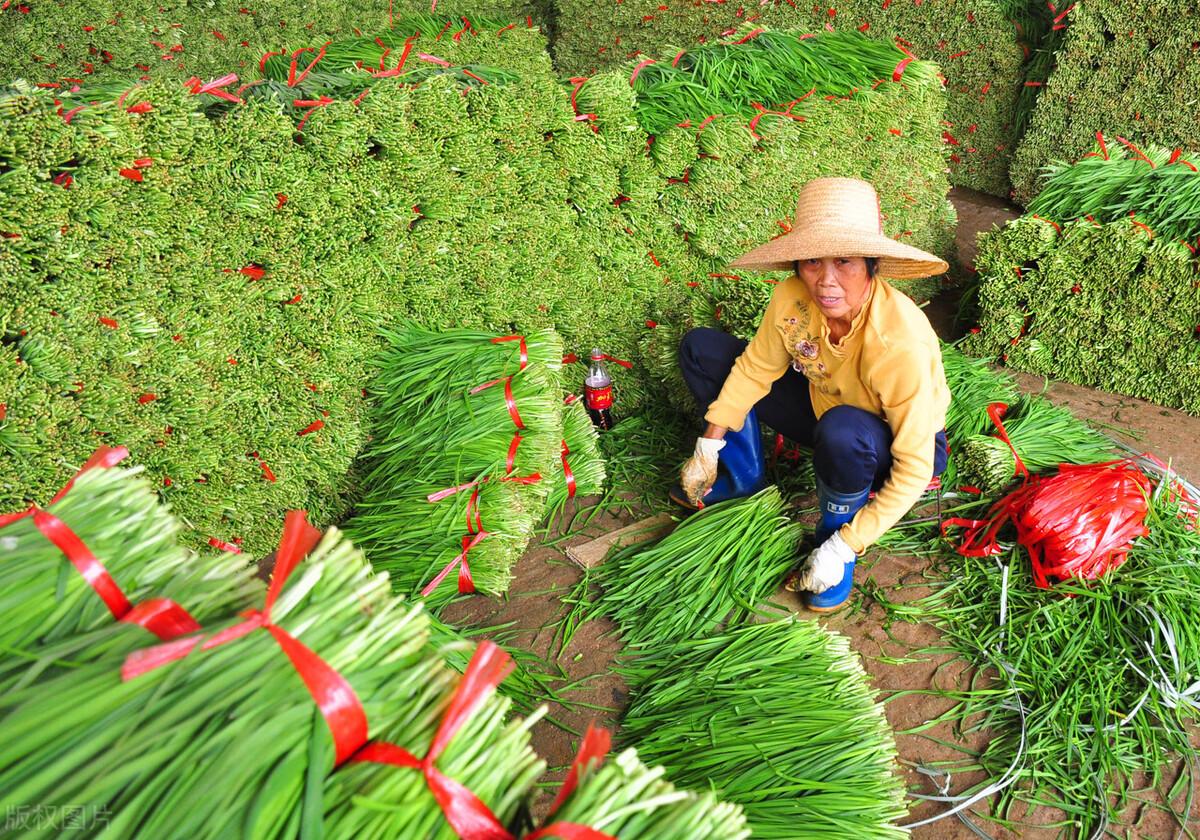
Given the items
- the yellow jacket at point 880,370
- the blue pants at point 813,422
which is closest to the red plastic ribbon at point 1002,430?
the blue pants at point 813,422

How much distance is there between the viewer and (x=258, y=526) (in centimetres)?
257

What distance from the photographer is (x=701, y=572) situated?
8.12ft

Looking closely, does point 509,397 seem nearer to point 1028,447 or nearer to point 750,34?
point 1028,447

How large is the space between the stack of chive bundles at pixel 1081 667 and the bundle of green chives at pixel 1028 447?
0.29 m

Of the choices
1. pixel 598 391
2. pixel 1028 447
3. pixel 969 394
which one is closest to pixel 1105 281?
pixel 969 394

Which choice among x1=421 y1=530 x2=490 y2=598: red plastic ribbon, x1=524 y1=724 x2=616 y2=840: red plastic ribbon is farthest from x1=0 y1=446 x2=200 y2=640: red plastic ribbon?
x1=421 y1=530 x2=490 y2=598: red plastic ribbon

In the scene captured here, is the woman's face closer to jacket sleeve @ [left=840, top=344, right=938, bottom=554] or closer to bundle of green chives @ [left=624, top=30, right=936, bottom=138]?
jacket sleeve @ [left=840, top=344, right=938, bottom=554]

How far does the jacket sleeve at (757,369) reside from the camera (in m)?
2.55

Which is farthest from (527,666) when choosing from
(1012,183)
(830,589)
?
(1012,183)

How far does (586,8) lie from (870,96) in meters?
3.24

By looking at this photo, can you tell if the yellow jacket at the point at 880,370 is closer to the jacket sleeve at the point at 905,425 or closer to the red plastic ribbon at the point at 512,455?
the jacket sleeve at the point at 905,425

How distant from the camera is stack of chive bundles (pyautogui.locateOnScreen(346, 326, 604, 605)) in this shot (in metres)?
2.47

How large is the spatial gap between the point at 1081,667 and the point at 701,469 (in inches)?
49.4

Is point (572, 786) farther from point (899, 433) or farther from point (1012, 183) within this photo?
point (1012, 183)
